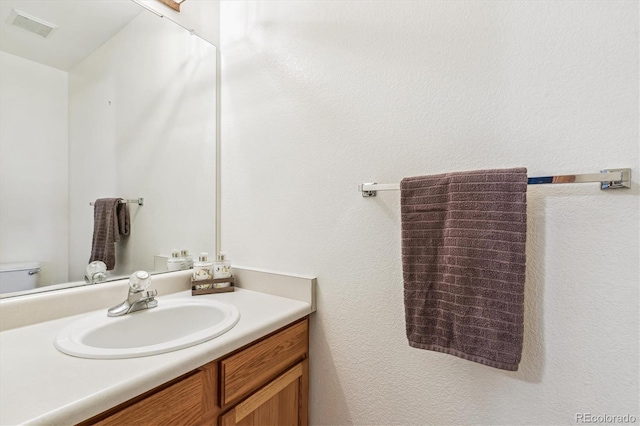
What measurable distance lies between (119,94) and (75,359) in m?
0.99

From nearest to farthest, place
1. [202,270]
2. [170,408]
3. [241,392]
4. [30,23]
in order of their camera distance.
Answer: [170,408], [241,392], [30,23], [202,270]

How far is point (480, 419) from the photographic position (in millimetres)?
801

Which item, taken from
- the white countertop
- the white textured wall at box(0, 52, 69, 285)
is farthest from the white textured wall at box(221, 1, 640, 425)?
the white textured wall at box(0, 52, 69, 285)

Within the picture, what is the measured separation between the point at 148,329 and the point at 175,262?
0.38 m

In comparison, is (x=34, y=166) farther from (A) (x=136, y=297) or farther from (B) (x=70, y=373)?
(B) (x=70, y=373)

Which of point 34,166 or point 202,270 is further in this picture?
point 202,270

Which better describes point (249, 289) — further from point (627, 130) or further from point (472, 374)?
point (627, 130)

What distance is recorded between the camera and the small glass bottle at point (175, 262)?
1.30 metres

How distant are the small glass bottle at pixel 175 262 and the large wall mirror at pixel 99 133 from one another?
30 millimetres

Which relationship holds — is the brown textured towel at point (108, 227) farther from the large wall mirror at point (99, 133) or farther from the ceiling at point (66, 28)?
the ceiling at point (66, 28)

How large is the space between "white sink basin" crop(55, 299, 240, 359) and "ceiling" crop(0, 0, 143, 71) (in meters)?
0.89

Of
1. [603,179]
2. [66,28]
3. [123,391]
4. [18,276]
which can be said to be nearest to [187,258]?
[18,276]

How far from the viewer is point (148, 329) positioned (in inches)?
38.4

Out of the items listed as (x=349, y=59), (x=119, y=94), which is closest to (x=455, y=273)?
(x=349, y=59)
